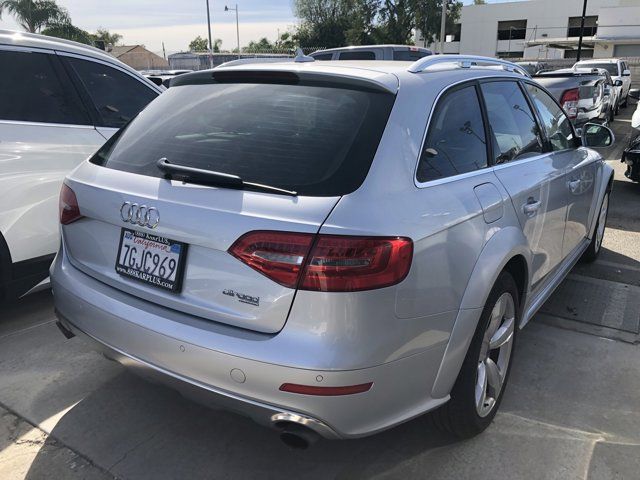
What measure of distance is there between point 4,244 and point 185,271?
203cm

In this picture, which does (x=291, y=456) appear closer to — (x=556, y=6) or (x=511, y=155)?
(x=511, y=155)

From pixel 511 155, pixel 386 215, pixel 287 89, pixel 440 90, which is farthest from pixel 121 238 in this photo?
pixel 511 155

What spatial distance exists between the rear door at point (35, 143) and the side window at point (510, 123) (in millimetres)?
2741

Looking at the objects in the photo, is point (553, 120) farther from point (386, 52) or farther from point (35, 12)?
point (35, 12)

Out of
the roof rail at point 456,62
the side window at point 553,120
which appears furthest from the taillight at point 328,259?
the side window at point 553,120

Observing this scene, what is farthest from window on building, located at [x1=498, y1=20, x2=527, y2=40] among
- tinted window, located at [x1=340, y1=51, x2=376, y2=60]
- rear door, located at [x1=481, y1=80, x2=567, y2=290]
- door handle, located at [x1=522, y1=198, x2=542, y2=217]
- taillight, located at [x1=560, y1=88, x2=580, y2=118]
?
door handle, located at [x1=522, y1=198, x2=542, y2=217]

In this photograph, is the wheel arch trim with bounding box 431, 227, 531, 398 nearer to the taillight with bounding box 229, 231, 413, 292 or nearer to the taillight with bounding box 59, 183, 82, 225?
the taillight with bounding box 229, 231, 413, 292

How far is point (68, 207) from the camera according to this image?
2.63 metres

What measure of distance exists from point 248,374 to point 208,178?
2.45 ft

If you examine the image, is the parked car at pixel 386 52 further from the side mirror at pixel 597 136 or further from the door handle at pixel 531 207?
the door handle at pixel 531 207

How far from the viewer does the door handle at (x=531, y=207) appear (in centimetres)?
288

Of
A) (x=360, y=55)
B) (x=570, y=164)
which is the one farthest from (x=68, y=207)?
(x=360, y=55)

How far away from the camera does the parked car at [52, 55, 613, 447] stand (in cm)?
194

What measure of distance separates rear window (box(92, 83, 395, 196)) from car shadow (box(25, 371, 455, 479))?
106cm
